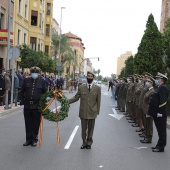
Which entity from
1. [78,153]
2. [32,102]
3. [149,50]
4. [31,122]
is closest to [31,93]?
[32,102]

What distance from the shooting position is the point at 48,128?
462 inches

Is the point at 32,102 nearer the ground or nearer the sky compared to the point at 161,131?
nearer the sky

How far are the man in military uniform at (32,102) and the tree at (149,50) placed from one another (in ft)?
75.7

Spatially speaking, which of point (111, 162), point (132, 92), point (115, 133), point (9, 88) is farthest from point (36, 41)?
point (111, 162)

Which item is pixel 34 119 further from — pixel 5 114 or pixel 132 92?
pixel 5 114

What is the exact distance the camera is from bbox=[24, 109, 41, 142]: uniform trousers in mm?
8742

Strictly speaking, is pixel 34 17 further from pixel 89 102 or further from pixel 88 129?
pixel 88 129

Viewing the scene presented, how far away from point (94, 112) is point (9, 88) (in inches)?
388

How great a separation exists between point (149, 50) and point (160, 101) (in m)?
23.5

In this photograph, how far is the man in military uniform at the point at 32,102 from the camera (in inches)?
342

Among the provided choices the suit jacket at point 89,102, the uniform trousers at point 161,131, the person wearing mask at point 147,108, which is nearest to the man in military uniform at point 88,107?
the suit jacket at point 89,102

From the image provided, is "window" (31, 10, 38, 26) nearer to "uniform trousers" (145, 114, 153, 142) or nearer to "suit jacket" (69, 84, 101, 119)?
"uniform trousers" (145, 114, 153, 142)

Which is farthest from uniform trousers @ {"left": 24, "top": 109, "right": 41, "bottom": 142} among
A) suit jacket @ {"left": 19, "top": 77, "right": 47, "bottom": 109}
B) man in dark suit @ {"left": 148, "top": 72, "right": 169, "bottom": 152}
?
man in dark suit @ {"left": 148, "top": 72, "right": 169, "bottom": 152}

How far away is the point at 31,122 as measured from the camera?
882cm
